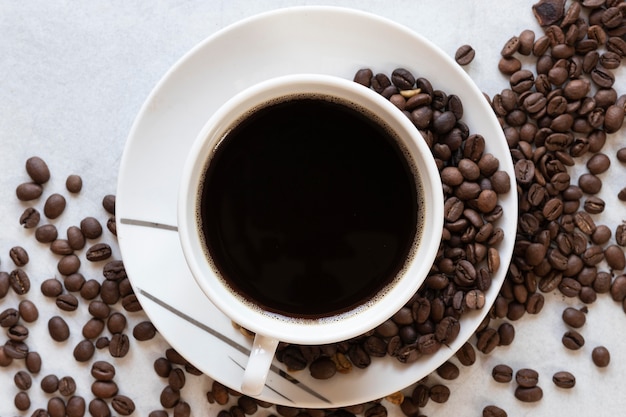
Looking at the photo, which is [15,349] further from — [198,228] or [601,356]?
[601,356]

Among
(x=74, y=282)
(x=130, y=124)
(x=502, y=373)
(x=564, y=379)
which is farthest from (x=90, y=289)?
(x=564, y=379)

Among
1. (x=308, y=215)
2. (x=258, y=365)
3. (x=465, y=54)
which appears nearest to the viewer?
(x=258, y=365)

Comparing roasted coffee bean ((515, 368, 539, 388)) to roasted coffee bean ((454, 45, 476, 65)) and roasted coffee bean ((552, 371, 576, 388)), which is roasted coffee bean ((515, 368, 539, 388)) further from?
roasted coffee bean ((454, 45, 476, 65))

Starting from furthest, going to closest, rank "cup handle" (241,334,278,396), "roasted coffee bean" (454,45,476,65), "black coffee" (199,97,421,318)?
1. "roasted coffee bean" (454,45,476,65)
2. "black coffee" (199,97,421,318)
3. "cup handle" (241,334,278,396)

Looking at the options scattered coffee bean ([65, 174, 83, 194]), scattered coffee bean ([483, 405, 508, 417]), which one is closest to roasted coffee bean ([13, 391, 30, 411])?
scattered coffee bean ([65, 174, 83, 194])

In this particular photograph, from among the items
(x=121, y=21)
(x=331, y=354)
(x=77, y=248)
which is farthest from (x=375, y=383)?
(x=121, y=21)

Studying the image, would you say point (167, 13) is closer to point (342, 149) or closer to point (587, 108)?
point (342, 149)
